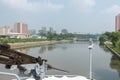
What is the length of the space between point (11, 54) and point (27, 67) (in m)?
0.34

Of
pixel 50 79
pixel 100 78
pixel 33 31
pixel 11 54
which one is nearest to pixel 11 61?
pixel 11 54

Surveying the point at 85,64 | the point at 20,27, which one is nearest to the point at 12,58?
the point at 85,64

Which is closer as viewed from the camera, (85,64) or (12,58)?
(12,58)

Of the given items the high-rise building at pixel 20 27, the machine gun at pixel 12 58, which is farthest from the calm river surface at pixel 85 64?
the high-rise building at pixel 20 27

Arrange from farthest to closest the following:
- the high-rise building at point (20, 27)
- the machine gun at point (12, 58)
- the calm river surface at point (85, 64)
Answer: the high-rise building at point (20, 27) → the calm river surface at point (85, 64) → the machine gun at point (12, 58)

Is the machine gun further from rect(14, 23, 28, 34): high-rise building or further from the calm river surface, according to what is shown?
rect(14, 23, 28, 34): high-rise building

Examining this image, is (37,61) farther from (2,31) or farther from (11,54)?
(2,31)

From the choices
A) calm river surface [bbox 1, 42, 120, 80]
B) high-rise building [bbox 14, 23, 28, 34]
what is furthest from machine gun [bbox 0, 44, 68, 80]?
high-rise building [bbox 14, 23, 28, 34]

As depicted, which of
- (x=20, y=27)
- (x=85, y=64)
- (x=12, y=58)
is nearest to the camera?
(x=12, y=58)

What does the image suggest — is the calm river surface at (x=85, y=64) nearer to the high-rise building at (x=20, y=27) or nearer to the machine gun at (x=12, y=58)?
the machine gun at (x=12, y=58)

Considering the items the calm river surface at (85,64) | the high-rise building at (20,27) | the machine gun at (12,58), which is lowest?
the calm river surface at (85,64)

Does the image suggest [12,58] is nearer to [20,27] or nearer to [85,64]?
[85,64]

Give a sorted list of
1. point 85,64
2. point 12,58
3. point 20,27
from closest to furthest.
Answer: point 12,58 → point 85,64 → point 20,27

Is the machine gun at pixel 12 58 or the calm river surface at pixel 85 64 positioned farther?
the calm river surface at pixel 85 64
